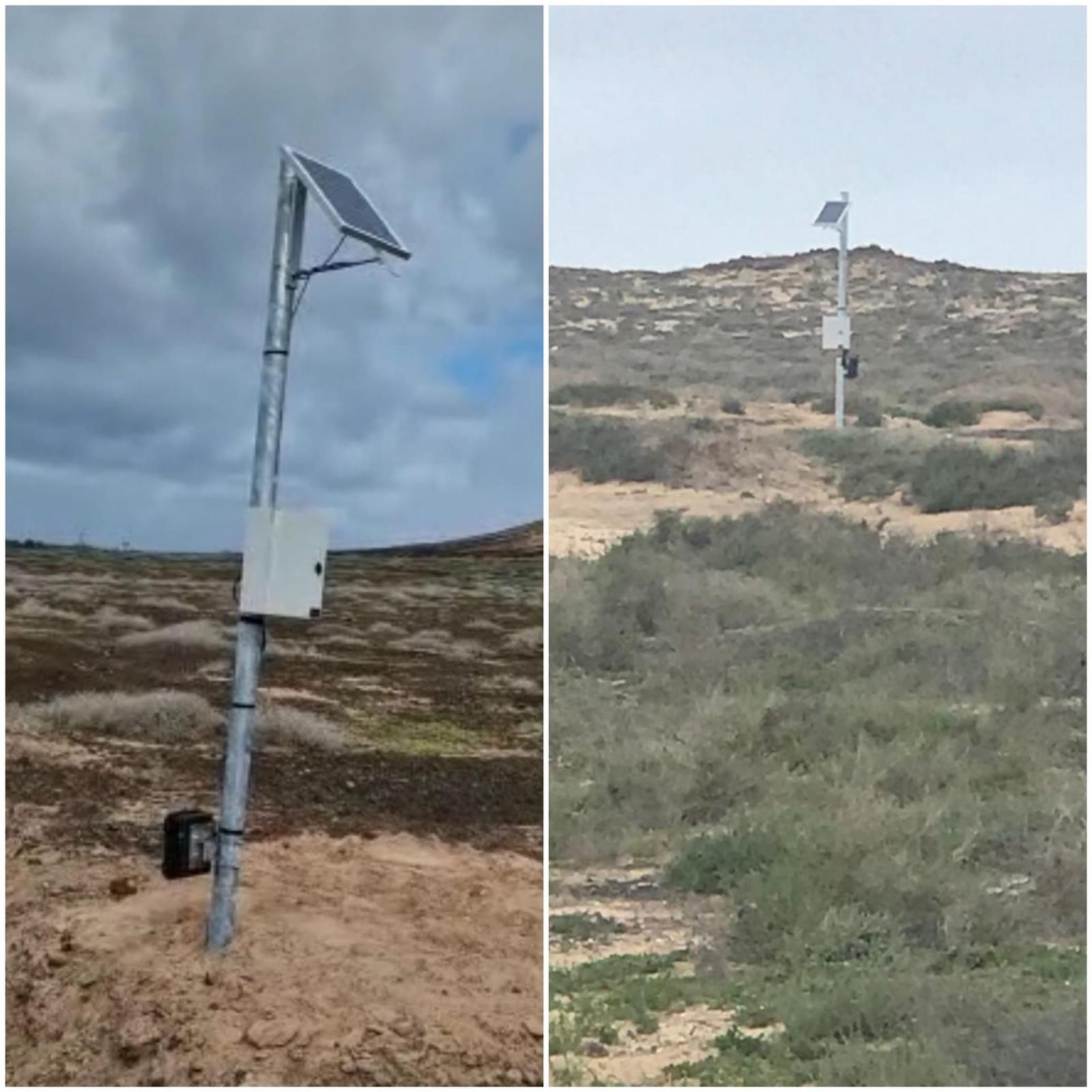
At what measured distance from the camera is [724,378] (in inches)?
578

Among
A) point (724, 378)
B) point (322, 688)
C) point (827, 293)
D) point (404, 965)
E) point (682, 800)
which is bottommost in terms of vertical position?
point (404, 965)

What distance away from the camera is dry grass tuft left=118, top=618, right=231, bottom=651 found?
5.53m

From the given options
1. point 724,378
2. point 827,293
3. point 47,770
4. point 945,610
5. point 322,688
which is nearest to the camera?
point 47,770

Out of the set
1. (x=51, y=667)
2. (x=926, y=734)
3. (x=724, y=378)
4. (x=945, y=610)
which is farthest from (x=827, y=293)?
(x=51, y=667)

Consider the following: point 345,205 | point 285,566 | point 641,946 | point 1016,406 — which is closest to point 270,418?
point 285,566

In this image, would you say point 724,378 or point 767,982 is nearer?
point 767,982

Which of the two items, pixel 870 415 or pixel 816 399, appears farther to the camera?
pixel 816 399

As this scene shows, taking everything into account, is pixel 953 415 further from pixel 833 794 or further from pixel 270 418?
pixel 270 418

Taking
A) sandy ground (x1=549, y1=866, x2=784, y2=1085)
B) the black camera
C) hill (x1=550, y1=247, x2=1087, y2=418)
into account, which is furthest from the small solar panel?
the black camera

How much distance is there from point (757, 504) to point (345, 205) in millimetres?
5238

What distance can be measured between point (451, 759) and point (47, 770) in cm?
142

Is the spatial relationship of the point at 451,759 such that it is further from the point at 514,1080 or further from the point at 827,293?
the point at 827,293

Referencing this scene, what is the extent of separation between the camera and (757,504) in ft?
30.4

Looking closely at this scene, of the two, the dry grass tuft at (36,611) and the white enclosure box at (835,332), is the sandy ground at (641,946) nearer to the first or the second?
the dry grass tuft at (36,611)
